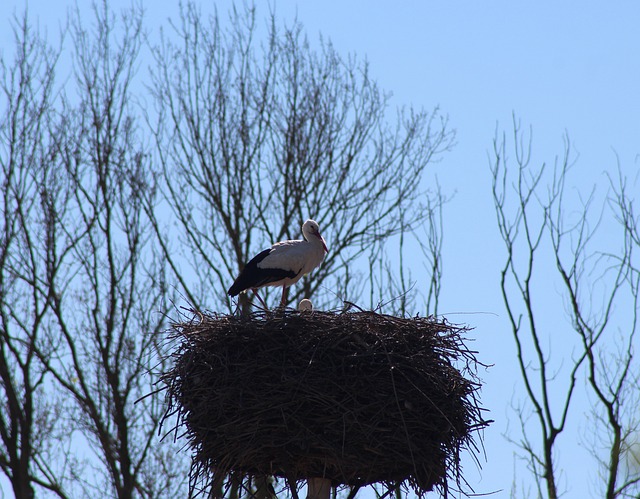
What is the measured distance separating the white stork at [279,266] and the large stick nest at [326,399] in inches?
113

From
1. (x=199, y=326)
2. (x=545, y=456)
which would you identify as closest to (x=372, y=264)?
(x=545, y=456)

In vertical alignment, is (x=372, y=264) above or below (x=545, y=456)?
above

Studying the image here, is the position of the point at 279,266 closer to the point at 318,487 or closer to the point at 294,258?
the point at 294,258

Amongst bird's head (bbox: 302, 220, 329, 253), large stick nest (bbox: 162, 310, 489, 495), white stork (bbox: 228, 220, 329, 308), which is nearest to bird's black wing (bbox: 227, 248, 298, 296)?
white stork (bbox: 228, 220, 329, 308)

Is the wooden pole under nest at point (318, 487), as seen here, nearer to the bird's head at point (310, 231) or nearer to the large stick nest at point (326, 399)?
the large stick nest at point (326, 399)

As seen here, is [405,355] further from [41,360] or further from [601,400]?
[41,360]

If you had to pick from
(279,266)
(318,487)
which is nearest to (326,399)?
(318,487)

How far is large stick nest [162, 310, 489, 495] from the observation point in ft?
27.2

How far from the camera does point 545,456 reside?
46.3ft

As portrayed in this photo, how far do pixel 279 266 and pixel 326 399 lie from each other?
3692 millimetres

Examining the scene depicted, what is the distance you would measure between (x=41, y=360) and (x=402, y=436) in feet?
34.2

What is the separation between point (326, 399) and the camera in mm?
8312

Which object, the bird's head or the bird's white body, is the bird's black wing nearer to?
the bird's white body

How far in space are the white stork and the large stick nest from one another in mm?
2858
